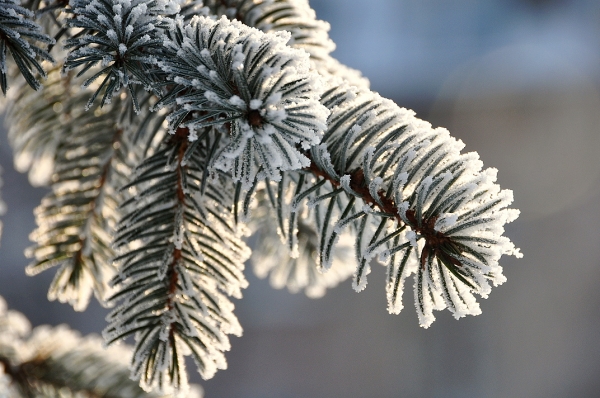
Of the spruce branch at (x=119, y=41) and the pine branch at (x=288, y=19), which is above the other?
the pine branch at (x=288, y=19)

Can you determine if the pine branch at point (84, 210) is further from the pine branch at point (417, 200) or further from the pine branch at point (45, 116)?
the pine branch at point (417, 200)

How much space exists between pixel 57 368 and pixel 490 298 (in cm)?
270

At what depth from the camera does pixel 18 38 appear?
0.75ft

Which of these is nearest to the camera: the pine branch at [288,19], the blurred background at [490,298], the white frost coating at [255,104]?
the white frost coating at [255,104]

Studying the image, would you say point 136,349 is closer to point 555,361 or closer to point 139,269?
point 139,269

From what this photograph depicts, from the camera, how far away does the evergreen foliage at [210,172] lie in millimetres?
205

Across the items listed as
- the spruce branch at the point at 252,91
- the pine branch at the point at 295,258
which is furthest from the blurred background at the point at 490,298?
the spruce branch at the point at 252,91

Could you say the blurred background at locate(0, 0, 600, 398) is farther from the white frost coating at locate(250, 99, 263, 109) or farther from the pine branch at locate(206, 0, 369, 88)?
the white frost coating at locate(250, 99, 263, 109)

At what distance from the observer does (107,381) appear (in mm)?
418

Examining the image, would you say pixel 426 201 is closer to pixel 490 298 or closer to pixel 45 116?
pixel 45 116

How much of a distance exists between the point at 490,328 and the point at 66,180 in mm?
2717

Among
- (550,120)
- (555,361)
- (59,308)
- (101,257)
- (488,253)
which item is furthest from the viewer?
(550,120)

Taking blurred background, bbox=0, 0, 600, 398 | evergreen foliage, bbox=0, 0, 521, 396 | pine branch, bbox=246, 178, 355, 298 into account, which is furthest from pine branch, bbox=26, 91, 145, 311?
blurred background, bbox=0, 0, 600, 398

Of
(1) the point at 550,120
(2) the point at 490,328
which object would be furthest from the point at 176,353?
(1) the point at 550,120
